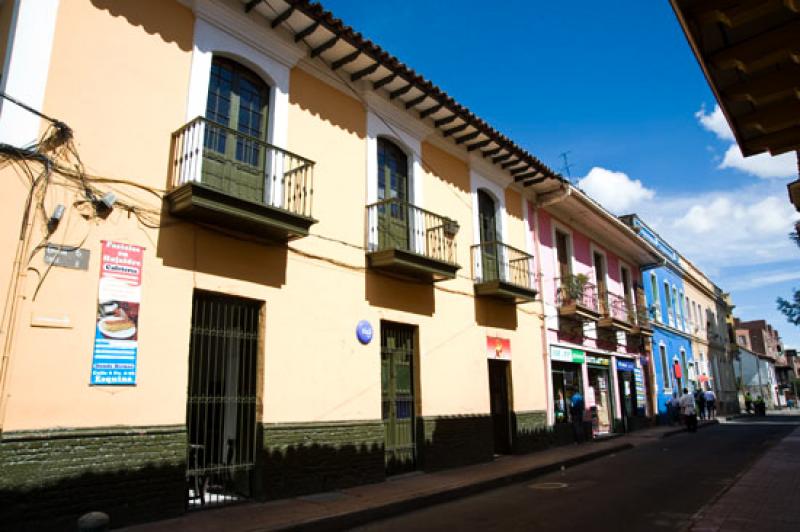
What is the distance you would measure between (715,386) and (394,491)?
2753cm

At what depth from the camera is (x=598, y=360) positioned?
55.1 feet

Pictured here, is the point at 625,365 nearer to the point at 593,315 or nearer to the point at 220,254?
the point at 593,315

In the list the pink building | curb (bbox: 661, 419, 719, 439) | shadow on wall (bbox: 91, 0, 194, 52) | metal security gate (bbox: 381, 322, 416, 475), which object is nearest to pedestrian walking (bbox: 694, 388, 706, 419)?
curb (bbox: 661, 419, 719, 439)

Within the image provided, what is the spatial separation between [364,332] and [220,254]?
2.83 meters

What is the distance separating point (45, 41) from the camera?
19.9 ft

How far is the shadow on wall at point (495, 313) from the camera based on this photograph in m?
12.1

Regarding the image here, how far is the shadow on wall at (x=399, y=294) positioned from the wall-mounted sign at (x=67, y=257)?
442cm

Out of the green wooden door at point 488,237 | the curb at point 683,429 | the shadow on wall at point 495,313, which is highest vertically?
the green wooden door at point 488,237

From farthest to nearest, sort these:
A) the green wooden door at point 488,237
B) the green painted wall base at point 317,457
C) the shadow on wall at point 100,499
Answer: the green wooden door at point 488,237 → the green painted wall base at point 317,457 → the shadow on wall at point 100,499


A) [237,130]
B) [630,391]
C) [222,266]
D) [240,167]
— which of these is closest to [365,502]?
[222,266]

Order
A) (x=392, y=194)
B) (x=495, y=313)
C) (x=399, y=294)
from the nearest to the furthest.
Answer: (x=399, y=294)
(x=392, y=194)
(x=495, y=313)

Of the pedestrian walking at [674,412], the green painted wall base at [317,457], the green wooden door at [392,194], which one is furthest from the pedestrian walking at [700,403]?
the green painted wall base at [317,457]

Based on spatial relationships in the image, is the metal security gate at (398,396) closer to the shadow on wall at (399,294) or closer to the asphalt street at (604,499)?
the shadow on wall at (399,294)

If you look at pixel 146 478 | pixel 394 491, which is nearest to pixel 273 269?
pixel 146 478
